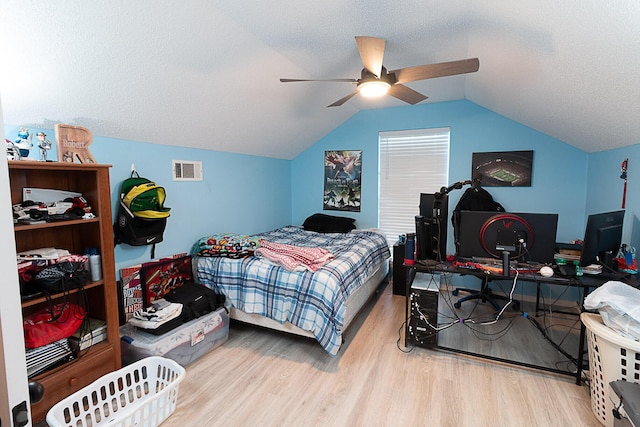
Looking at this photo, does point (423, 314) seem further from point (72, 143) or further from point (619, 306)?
point (72, 143)

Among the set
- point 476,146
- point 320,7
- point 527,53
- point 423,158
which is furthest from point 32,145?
point 476,146

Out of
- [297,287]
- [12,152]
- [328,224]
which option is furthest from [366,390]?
[12,152]

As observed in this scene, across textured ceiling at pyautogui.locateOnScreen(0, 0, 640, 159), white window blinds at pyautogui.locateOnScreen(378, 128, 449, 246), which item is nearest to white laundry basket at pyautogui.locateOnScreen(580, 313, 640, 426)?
textured ceiling at pyautogui.locateOnScreen(0, 0, 640, 159)

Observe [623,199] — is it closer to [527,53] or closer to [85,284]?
[527,53]

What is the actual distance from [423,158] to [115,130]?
3521mm

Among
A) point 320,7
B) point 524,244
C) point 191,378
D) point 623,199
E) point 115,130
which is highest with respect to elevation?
point 320,7

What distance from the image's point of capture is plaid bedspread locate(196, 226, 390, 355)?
2.32 meters

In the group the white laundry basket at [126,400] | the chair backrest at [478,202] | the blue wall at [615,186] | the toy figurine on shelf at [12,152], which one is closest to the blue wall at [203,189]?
the toy figurine on shelf at [12,152]

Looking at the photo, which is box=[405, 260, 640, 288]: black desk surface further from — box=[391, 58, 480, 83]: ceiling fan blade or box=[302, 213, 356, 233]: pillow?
box=[302, 213, 356, 233]: pillow

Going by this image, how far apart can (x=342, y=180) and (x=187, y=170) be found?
2276 mm

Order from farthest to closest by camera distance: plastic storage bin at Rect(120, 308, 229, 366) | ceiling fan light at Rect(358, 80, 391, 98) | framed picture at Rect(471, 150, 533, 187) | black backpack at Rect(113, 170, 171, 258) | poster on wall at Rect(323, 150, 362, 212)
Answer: poster on wall at Rect(323, 150, 362, 212)
framed picture at Rect(471, 150, 533, 187)
black backpack at Rect(113, 170, 171, 258)
ceiling fan light at Rect(358, 80, 391, 98)
plastic storage bin at Rect(120, 308, 229, 366)

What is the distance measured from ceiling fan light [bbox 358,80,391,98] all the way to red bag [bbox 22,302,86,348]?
2509mm

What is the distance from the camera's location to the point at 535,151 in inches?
139

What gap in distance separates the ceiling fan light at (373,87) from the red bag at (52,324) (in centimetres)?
251
